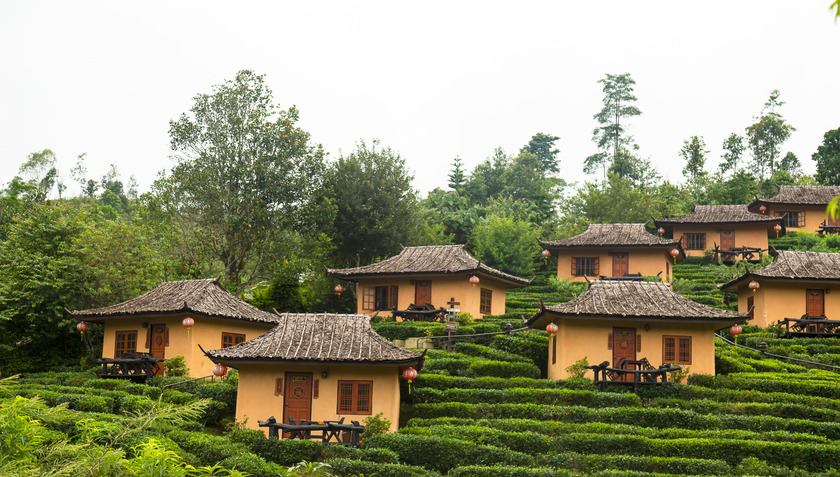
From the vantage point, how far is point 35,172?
6844 centimetres

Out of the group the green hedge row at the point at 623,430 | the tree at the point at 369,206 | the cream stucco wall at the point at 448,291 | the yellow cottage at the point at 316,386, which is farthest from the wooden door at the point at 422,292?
the green hedge row at the point at 623,430

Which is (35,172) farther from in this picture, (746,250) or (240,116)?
(746,250)

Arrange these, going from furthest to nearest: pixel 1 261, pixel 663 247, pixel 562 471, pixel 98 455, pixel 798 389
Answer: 1. pixel 663 247
2. pixel 1 261
3. pixel 798 389
4. pixel 562 471
5. pixel 98 455

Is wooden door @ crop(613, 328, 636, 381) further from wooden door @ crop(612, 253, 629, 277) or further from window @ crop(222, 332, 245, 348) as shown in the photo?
wooden door @ crop(612, 253, 629, 277)

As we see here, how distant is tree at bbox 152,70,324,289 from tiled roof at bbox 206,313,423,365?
49.3 feet

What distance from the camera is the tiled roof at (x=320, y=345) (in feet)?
67.1

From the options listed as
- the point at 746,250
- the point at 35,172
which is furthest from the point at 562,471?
the point at 35,172

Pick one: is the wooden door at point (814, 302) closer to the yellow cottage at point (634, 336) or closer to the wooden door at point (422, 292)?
the yellow cottage at point (634, 336)

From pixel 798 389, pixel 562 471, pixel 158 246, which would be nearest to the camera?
pixel 562 471

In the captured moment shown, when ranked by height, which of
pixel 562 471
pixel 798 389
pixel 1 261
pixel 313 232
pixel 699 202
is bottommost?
pixel 562 471

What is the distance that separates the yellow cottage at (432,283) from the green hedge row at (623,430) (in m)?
12.8

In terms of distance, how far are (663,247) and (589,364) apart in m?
17.0

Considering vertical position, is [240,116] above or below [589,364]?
above

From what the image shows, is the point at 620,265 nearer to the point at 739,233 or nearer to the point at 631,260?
the point at 631,260
